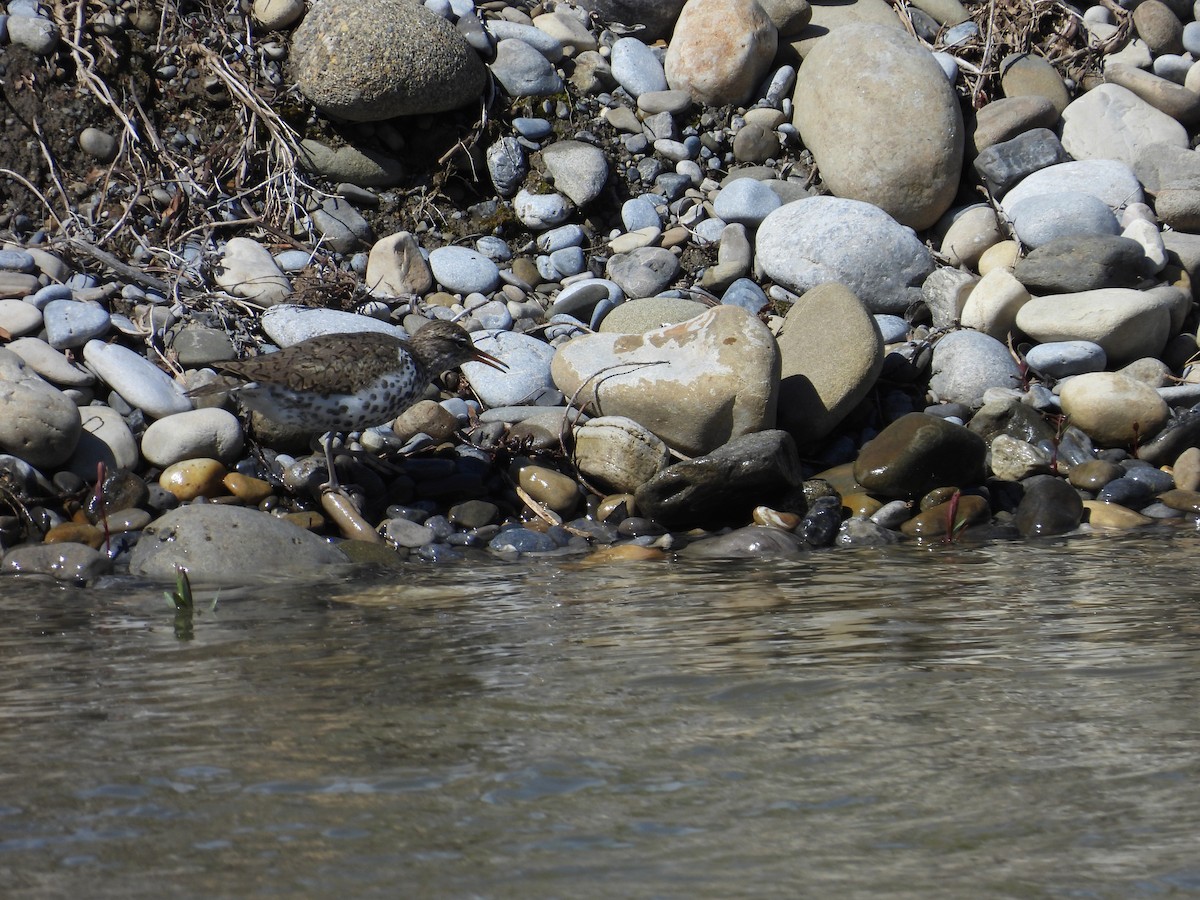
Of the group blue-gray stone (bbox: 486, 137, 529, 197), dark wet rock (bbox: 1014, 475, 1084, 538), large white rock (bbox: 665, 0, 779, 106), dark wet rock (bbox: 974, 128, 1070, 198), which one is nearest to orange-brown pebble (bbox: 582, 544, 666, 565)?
dark wet rock (bbox: 1014, 475, 1084, 538)

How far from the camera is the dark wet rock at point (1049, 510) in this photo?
6527mm

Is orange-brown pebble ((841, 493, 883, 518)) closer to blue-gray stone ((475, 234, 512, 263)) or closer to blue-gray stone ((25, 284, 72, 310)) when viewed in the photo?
blue-gray stone ((475, 234, 512, 263))

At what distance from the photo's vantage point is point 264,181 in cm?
934

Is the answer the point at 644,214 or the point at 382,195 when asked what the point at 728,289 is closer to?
the point at 644,214

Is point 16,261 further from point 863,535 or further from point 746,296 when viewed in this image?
point 863,535

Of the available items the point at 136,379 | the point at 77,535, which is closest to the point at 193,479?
the point at 77,535

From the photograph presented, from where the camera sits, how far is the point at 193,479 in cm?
657

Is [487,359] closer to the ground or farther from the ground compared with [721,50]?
closer to the ground

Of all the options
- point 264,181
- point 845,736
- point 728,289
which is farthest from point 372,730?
point 264,181

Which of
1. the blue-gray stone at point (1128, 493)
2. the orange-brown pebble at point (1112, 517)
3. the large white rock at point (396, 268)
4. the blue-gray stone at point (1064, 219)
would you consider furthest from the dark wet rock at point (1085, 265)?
the large white rock at point (396, 268)

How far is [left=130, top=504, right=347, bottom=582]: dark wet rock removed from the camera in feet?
18.0

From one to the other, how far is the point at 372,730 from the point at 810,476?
474 cm

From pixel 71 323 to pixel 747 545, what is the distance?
412cm

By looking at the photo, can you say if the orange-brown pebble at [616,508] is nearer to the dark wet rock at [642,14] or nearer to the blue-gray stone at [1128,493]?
the blue-gray stone at [1128,493]
